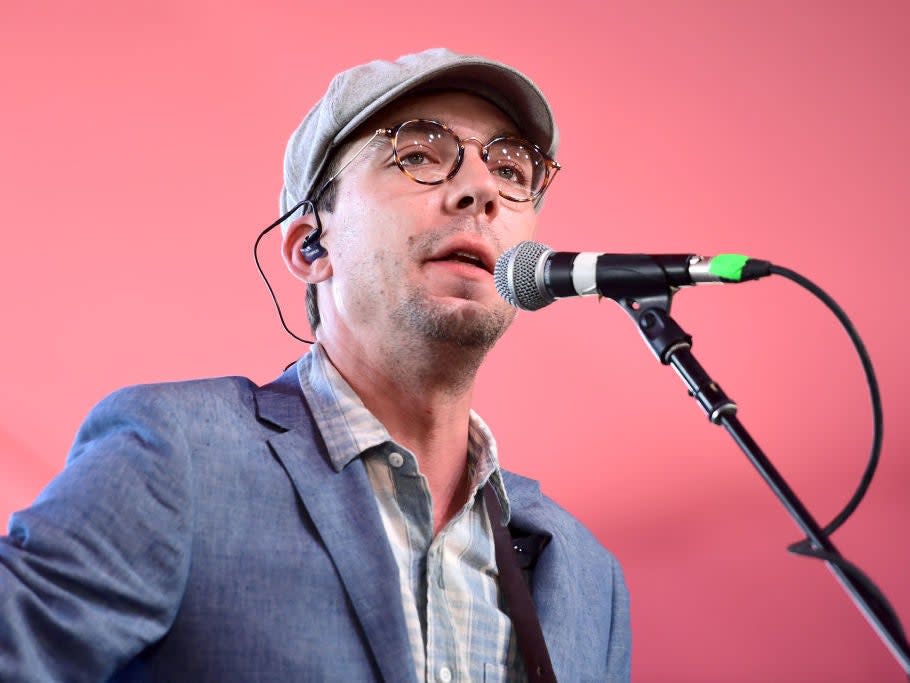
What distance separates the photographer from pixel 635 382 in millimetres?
2668

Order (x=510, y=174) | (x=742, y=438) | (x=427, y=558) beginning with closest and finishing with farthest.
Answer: (x=742, y=438)
(x=427, y=558)
(x=510, y=174)

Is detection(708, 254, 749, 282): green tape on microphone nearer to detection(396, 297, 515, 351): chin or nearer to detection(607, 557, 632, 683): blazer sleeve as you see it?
detection(396, 297, 515, 351): chin

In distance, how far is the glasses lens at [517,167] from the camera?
80.7 inches

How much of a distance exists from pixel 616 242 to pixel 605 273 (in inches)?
55.5

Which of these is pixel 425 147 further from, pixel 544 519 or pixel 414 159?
pixel 544 519

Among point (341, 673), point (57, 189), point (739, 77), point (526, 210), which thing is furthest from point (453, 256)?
point (739, 77)

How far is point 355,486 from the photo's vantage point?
68.7 inches

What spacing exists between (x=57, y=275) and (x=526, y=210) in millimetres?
1178

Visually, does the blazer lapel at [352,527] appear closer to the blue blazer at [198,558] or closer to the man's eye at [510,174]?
the blue blazer at [198,558]

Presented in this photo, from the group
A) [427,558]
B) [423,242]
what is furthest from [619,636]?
[423,242]

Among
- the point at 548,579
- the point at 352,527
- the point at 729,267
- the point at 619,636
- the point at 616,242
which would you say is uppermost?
the point at 616,242

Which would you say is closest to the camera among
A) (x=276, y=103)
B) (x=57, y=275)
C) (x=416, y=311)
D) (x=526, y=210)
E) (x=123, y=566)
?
(x=123, y=566)

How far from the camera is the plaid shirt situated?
5.57 feet

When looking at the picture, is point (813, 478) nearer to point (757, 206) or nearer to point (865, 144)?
point (757, 206)
